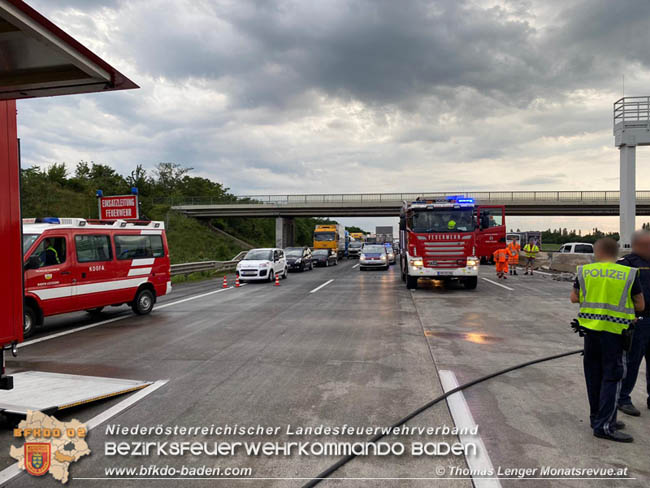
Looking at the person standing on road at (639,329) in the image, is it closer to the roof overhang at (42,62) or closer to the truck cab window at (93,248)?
the roof overhang at (42,62)

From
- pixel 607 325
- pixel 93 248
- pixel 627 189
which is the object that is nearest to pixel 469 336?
pixel 607 325

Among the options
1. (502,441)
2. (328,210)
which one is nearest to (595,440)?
(502,441)

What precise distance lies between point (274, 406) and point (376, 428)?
118 centimetres

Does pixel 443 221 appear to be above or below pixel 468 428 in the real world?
above

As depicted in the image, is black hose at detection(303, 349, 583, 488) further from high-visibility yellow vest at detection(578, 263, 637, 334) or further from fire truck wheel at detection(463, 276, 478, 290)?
fire truck wheel at detection(463, 276, 478, 290)

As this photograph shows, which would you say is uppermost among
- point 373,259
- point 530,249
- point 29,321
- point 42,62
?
point 42,62

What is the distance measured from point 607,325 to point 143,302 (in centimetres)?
1057

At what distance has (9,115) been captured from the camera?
13.1 ft

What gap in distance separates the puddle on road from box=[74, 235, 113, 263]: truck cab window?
7508 mm

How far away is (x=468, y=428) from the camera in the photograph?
4188 mm

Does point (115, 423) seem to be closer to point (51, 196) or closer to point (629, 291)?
point (629, 291)

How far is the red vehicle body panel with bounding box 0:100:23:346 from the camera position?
3.89 meters

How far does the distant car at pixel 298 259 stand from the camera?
94.0 ft

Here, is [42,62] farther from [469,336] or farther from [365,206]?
[365,206]
